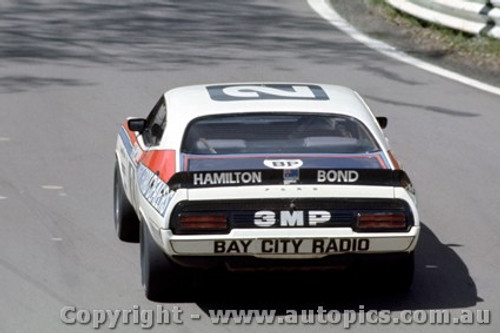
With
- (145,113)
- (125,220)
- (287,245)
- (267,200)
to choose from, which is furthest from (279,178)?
(145,113)

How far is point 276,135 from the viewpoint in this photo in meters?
9.45

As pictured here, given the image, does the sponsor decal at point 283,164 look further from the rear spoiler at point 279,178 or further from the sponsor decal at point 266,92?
the sponsor decal at point 266,92

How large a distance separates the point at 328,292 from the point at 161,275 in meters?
1.17

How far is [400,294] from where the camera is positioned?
924 cm

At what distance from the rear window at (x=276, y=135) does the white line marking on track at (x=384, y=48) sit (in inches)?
315

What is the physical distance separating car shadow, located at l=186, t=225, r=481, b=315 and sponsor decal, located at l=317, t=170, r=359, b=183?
0.68 metres

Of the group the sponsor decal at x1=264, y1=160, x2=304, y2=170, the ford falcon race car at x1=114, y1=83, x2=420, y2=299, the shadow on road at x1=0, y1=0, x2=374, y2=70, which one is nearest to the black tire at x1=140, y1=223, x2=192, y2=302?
the ford falcon race car at x1=114, y1=83, x2=420, y2=299

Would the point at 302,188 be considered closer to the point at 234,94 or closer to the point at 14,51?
the point at 234,94

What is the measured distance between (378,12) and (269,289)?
1373cm

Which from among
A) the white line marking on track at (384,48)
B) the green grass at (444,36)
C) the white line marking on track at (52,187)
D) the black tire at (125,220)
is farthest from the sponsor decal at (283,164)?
the green grass at (444,36)

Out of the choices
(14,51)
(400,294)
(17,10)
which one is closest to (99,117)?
(14,51)

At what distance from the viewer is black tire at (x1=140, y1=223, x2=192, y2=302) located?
880cm

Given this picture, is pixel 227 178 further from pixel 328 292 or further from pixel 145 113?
pixel 145 113

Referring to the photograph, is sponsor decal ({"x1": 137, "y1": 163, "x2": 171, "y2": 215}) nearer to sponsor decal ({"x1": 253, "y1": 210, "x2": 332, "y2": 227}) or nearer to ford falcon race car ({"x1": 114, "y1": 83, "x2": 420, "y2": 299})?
ford falcon race car ({"x1": 114, "y1": 83, "x2": 420, "y2": 299})
